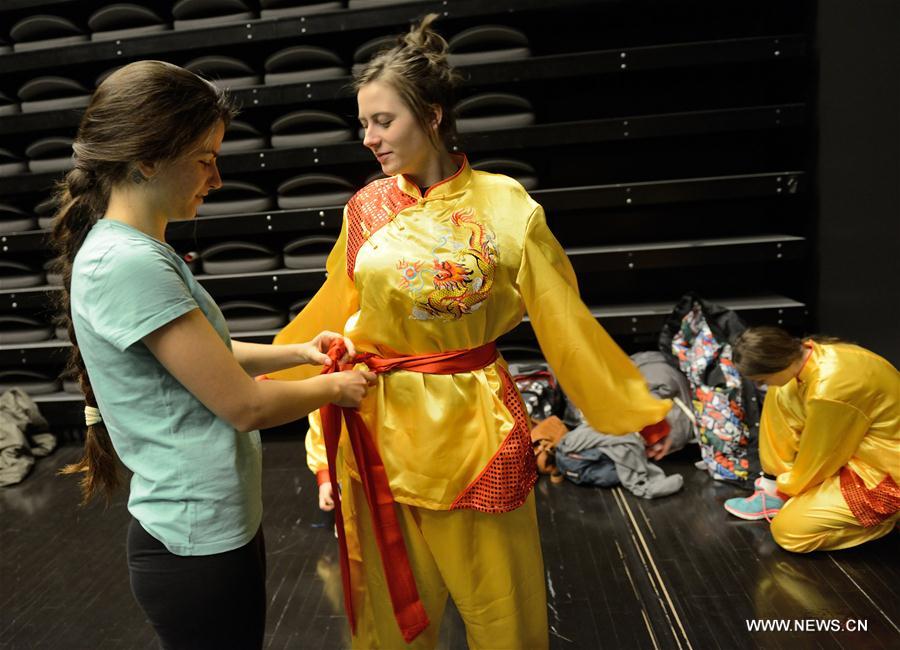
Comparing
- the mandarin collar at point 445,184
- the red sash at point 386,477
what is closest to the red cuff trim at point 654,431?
the red sash at point 386,477

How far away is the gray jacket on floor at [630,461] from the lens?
3.20m

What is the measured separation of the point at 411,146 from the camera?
1.56 meters

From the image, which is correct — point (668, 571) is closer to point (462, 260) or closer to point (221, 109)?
point (462, 260)

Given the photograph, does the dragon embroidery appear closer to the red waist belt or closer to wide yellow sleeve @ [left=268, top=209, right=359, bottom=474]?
the red waist belt

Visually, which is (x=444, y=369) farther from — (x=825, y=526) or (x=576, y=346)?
(x=825, y=526)

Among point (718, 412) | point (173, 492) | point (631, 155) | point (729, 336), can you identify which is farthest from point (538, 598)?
point (631, 155)

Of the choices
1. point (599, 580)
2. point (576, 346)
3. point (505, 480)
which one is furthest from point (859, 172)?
point (505, 480)

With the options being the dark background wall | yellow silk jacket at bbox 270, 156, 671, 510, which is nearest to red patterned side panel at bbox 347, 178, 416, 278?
yellow silk jacket at bbox 270, 156, 671, 510

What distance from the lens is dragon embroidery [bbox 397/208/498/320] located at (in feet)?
5.02

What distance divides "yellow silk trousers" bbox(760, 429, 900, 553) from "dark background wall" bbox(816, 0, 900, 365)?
753mm

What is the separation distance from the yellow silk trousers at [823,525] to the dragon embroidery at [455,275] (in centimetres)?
175

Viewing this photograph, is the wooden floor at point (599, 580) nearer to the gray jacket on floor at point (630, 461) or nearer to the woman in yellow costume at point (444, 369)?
the gray jacket on floor at point (630, 461)

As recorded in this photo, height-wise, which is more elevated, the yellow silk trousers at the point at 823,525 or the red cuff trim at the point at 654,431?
the red cuff trim at the point at 654,431

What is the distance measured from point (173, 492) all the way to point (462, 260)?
0.73 meters
